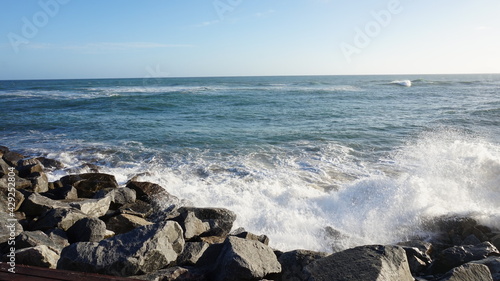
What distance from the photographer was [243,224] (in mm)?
6543

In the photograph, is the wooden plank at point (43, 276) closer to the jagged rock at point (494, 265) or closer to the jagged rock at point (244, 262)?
the jagged rock at point (244, 262)

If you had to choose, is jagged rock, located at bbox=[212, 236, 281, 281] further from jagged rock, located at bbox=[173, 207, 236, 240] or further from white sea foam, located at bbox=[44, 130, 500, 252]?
white sea foam, located at bbox=[44, 130, 500, 252]

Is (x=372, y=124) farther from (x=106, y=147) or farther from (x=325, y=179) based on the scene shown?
(x=106, y=147)

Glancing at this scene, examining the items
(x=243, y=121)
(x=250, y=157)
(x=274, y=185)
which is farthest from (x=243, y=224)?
(x=243, y=121)

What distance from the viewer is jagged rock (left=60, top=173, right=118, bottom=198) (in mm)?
7469

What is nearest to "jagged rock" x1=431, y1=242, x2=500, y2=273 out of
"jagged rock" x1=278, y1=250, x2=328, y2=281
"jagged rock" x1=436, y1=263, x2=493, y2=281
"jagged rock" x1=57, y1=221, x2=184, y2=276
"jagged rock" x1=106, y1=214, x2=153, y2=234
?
"jagged rock" x1=436, y1=263, x2=493, y2=281

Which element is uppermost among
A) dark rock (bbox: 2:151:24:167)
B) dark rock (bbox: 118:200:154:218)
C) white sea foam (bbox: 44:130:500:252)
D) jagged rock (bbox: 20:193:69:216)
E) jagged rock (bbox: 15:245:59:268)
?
jagged rock (bbox: 15:245:59:268)

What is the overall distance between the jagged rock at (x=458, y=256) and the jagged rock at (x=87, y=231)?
163 inches

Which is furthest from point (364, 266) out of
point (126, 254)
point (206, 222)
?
point (206, 222)

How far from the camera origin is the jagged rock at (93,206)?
5711 mm

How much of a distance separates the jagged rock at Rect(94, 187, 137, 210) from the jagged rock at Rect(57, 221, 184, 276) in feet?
9.67

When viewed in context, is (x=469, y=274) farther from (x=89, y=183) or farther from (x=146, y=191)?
(x=89, y=183)

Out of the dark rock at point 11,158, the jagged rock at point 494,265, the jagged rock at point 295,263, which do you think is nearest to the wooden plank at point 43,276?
the jagged rock at point 295,263

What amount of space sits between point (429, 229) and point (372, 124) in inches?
460
